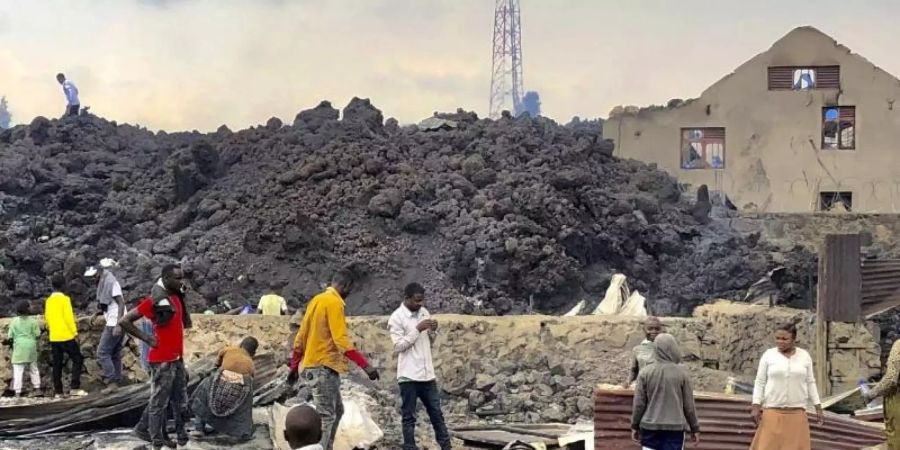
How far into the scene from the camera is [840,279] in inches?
381

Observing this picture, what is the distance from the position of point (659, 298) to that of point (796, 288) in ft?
8.05

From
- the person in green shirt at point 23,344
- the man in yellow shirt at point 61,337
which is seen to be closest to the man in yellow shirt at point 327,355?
the man in yellow shirt at point 61,337

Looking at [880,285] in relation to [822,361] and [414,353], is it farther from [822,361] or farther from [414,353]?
[414,353]

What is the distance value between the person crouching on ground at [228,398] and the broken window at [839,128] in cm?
2017

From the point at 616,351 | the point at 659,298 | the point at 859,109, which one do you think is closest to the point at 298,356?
the point at 616,351

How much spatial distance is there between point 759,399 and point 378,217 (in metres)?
12.2

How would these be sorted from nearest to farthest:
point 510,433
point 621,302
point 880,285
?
1. point 510,433
2. point 880,285
3. point 621,302

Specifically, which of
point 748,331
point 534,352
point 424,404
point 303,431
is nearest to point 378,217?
point 534,352

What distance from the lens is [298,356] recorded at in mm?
7668

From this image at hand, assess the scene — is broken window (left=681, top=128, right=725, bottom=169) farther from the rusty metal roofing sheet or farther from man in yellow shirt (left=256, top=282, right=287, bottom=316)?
the rusty metal roofing sheet

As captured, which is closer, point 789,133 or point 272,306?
point 272,306

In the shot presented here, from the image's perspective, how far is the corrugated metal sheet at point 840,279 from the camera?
963cm

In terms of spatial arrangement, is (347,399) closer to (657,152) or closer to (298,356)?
(298,356)

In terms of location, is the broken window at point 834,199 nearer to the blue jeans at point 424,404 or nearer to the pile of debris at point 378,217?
the pile of debris at point 378,217
